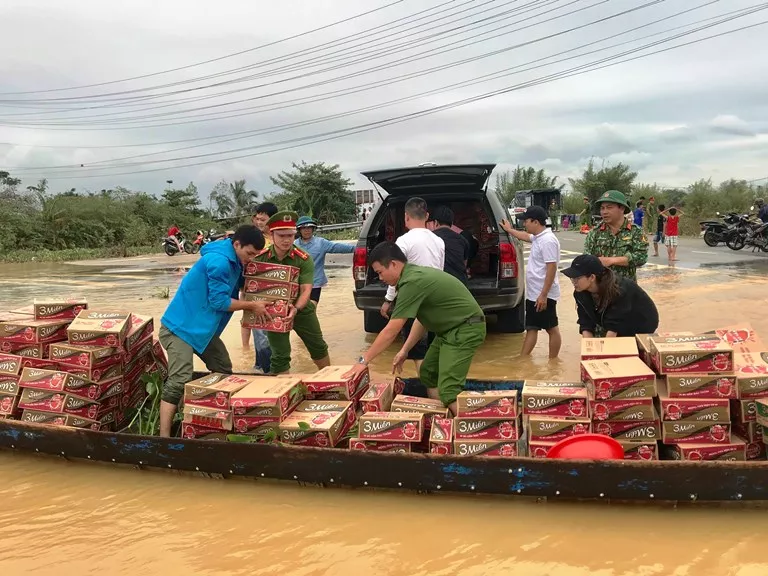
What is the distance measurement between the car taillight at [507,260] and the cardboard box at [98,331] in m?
3.63

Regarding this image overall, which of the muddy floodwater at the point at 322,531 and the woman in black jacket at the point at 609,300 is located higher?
the woman in black jacket at the point at 609,300

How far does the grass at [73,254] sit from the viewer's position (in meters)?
25.6

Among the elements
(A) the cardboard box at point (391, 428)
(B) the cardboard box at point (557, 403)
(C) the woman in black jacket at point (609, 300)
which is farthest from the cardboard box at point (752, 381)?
(A) the cardboard box at point (391, 428)

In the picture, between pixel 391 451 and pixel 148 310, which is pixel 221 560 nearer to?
pixel 391 451

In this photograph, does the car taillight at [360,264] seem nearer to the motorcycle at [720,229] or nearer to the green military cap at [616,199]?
the green military cap at [616,199]

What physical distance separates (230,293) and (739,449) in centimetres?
334

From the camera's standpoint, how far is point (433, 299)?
4020 mm

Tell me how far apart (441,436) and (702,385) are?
4.77ft

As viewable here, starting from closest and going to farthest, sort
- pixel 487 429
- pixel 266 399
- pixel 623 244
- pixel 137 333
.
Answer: pixel 487 429 → pixel 266 399 → pixel 137 333 → pixel 623 244

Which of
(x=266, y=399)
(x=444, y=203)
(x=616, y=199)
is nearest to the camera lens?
(x=266, y=399)

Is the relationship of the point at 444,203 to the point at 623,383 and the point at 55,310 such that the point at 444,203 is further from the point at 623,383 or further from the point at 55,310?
the point at 55,310

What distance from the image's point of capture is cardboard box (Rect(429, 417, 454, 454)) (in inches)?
137

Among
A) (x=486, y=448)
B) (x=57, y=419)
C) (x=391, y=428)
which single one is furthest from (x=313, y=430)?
(x=57, y=419)

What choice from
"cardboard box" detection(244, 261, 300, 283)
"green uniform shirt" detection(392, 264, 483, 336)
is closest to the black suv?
"cardboard box" detection(244, 261, 300, 283)
